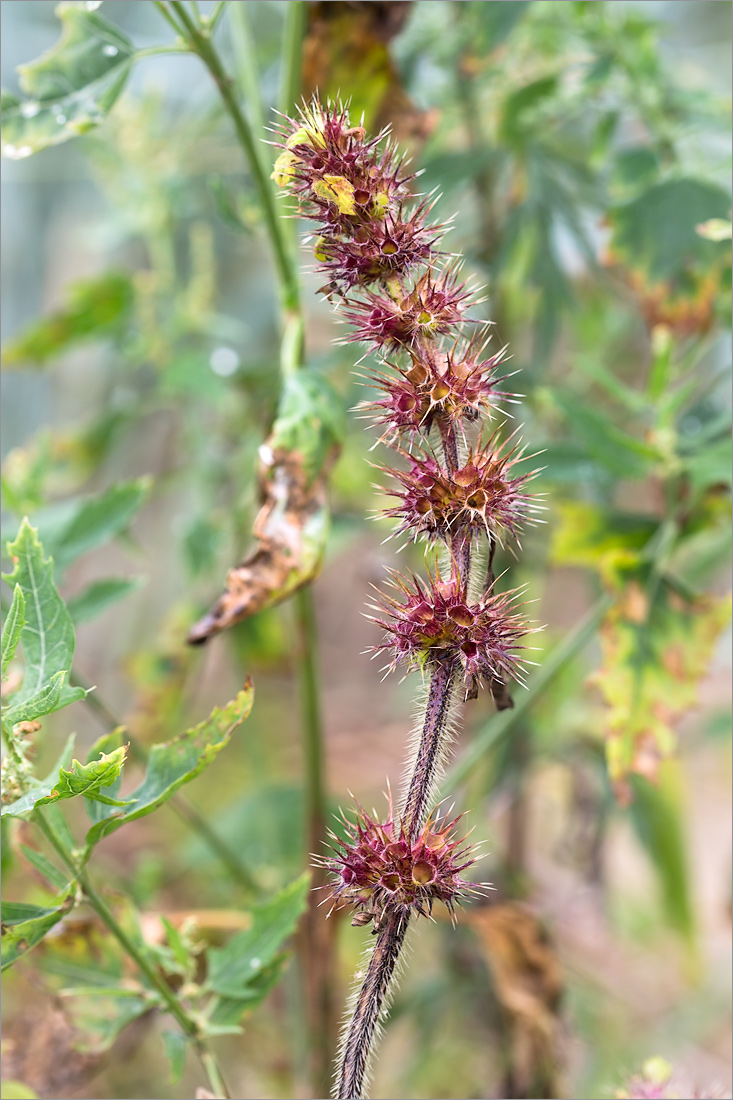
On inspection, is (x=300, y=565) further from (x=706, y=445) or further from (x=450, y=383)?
(x=706, y=445)

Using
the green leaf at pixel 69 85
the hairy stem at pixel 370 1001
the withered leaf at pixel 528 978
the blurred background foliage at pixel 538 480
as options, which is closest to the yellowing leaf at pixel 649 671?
the blurred background foliage at pixel 538 480

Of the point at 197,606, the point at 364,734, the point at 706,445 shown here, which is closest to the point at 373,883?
the point at 706,445

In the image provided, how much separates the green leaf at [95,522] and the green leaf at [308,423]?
154 mm

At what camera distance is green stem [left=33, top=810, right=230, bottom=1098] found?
353mm

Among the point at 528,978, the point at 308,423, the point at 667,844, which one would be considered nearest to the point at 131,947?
the point at 308,423

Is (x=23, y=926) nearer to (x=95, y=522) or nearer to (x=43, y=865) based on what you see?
(x=43, y=865)

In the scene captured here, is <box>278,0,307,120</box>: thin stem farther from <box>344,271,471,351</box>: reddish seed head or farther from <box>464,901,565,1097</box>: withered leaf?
<box>464,901,565,1097</box>: withered leaf

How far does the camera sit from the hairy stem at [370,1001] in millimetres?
269

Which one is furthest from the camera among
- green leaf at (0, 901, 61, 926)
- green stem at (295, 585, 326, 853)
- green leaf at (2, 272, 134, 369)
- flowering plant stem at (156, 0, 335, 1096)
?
green leaf at (2, 272, 134, 369)

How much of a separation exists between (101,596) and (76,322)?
0.32 meters

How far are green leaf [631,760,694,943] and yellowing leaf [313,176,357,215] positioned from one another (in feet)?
2.42

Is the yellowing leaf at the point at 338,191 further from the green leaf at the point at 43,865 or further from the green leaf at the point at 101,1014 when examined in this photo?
the green leaf at the point at 101,1014

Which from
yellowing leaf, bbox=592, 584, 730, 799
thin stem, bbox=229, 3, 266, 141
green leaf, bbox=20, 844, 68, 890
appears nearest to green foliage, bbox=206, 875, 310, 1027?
green leaf, bbox=20, 844, 68, 890

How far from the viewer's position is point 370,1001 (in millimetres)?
271
